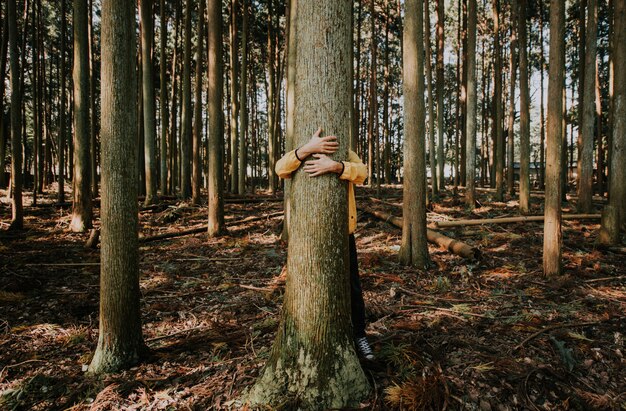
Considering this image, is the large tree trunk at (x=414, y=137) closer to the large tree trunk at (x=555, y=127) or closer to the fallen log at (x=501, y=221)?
the large tree trunk at (x=555, y=127)

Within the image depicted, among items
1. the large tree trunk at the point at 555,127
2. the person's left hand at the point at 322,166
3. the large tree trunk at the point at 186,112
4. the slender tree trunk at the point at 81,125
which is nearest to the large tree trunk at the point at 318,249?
the person's left hand at the point at 322,166

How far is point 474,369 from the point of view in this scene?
3.00 m

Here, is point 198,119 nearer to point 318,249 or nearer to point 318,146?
point 318,146

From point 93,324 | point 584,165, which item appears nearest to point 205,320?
point 93,324

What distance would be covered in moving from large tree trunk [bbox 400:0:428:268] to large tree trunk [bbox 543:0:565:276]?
1.85 m

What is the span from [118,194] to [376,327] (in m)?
2.93

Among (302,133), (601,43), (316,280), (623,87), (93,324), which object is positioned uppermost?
(601,43)

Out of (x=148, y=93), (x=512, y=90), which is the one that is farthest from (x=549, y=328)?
(x=512, y=90)

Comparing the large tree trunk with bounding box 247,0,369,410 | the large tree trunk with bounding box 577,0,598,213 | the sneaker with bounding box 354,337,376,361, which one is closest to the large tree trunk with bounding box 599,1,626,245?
the large tree trunk with bounding box 577,0,598,213

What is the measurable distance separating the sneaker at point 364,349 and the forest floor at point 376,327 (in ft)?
0.25

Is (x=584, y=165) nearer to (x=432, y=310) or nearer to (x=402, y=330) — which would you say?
(x=432, y=310)

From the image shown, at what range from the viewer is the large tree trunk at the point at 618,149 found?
7.28 m

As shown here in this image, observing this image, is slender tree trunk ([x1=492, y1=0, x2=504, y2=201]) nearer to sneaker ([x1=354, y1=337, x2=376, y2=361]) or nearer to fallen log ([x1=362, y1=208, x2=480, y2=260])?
fallen log ([x1=362, y1=208, x2=480, y2=260])

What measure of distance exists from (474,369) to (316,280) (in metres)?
1.65
